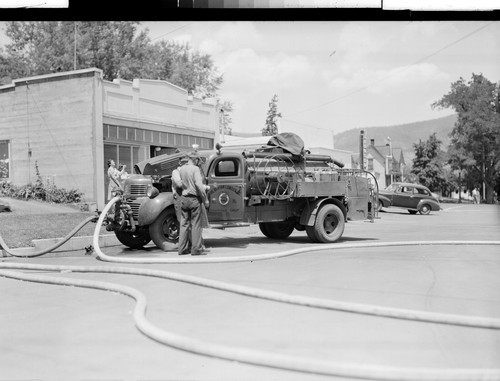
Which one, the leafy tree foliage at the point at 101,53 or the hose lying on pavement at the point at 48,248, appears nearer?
the leafy tree foliage at the point at 101,53

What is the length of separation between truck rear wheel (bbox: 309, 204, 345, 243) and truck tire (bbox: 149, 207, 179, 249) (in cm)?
285

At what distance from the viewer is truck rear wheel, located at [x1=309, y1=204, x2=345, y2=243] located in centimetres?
1046

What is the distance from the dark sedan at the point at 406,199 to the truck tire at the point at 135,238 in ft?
45.4

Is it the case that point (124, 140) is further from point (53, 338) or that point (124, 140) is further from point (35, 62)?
point (53, 338)

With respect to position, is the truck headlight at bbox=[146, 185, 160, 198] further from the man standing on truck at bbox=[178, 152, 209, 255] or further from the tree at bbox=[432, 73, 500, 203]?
the tree at bbox=[432, 73, 500, 203]

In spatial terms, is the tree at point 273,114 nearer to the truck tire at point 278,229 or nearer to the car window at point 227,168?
the car window at point 227,168

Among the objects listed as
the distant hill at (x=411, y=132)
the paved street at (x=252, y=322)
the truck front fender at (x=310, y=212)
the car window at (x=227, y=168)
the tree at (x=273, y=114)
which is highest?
the tree at (x=273, y=114)

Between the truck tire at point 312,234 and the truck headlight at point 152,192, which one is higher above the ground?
the truck headlight at point 152,192

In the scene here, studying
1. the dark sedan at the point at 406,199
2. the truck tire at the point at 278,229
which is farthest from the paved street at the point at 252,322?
the dark sedan at the point at 406,199

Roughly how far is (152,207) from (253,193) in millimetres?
1980

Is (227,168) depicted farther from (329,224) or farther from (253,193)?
(329,224)

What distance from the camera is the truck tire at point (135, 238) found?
9617 mm

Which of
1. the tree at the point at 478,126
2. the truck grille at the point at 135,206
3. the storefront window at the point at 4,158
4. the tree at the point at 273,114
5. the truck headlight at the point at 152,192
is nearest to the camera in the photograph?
the tree at the point at 478,126

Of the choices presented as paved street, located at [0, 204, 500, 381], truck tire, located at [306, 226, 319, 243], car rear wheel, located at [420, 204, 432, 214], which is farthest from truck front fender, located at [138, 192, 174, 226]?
car rear wheel, located at [420, 204, 432, 214]
